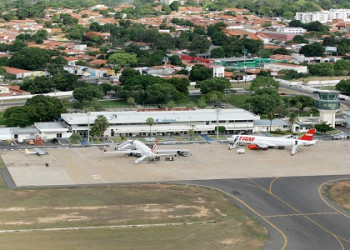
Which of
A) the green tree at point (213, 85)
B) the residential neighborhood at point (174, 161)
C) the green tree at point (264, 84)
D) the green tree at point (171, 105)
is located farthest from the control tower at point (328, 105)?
the green tree at point (213, 85)

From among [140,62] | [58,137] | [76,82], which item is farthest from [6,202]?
[140,62]

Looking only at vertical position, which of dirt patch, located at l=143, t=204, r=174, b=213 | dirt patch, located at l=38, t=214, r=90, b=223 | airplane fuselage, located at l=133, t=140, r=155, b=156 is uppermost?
dirt patch, located at l=38, t=214, r=90, b=223

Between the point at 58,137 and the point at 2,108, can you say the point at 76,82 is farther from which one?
the point at 58,137

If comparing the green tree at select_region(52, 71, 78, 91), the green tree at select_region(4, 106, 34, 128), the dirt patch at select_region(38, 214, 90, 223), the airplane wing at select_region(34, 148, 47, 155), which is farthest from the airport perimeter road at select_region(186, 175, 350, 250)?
the green tree at select_region(52, 71, 78, 91)

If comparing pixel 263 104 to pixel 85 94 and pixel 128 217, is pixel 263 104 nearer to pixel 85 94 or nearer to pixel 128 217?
pixel 85 94

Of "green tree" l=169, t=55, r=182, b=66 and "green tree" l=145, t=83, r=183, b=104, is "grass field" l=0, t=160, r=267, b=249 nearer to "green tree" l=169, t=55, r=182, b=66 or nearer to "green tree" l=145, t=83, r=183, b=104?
"green tree" l=145, t=83, r=183, b=104

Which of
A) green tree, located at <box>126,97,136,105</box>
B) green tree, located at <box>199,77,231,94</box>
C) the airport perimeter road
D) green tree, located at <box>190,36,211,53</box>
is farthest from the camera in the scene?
green tree, located at <box>190,36,211,53</box>
